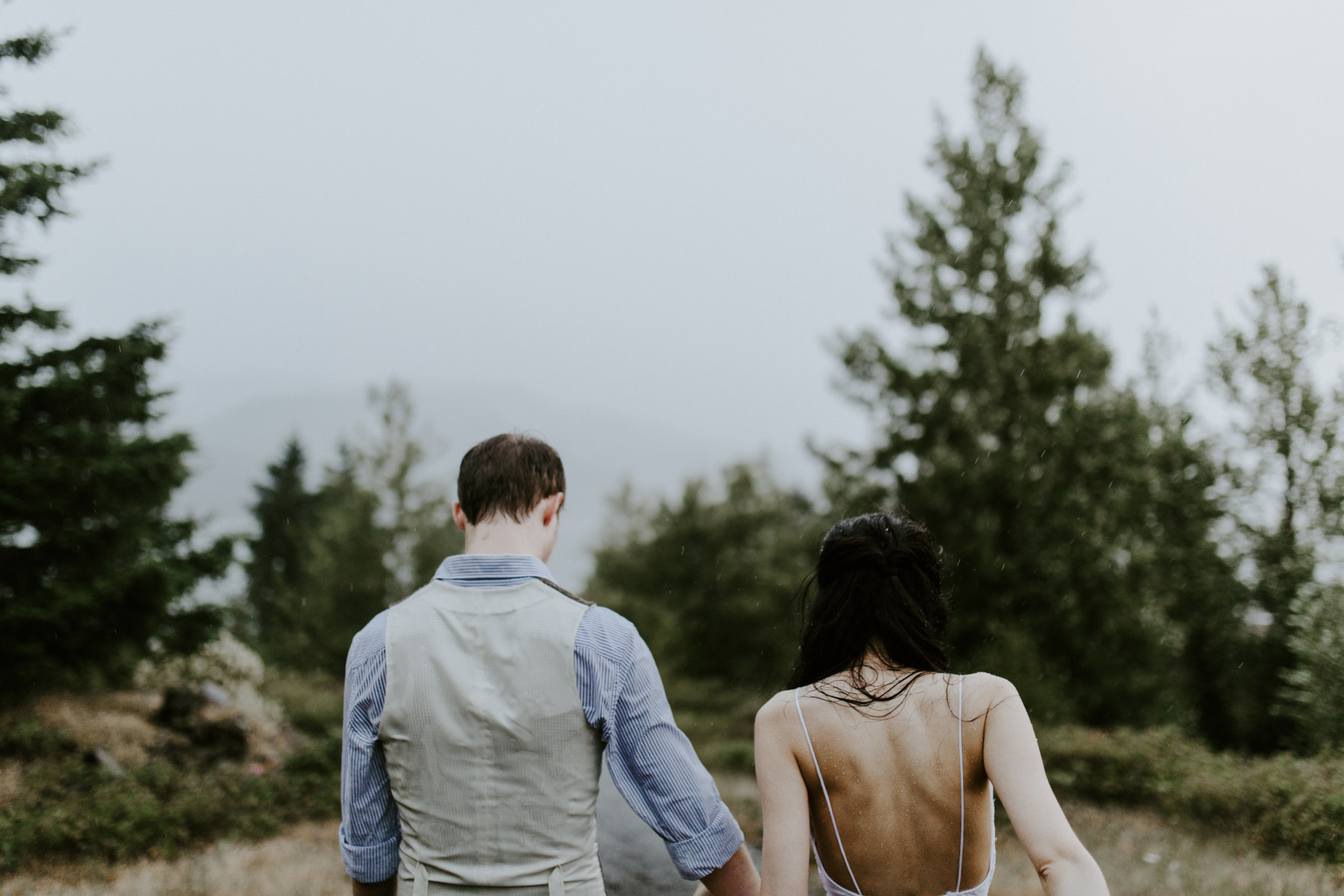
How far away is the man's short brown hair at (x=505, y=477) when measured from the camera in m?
2.27

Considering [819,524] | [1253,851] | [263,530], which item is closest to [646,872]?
[1253,851]

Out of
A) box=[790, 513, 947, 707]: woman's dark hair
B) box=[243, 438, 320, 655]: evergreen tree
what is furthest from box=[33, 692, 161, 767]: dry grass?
box=[243, 438, 320, 655]: evergreen tree

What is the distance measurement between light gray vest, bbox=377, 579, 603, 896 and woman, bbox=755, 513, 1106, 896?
495 mm

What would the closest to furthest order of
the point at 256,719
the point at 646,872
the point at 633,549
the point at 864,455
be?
the point at 646,872 → the point at 256,719 → the point at 864,455 → the point at 633,549

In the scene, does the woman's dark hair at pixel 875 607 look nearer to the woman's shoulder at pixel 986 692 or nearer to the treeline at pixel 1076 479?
the woman's shoulder at pixel 986 692

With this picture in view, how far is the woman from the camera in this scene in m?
2.09

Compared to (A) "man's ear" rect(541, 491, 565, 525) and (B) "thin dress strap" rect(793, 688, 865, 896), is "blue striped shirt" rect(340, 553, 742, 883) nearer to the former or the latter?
(A) "man's ear" rect(541, 491, 565, 525)

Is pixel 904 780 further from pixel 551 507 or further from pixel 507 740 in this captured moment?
pixel 551 507

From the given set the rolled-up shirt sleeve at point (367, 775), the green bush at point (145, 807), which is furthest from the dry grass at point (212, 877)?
the rolled-up shirt sleeve at point (367, 775)

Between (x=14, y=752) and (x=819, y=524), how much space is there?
1766cm

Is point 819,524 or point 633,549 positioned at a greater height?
point 819,524

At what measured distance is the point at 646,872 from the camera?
8.45 meters

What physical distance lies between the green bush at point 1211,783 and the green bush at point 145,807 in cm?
1224

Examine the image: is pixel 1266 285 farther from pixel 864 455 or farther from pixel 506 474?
pixel 506 474
